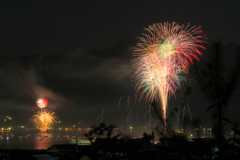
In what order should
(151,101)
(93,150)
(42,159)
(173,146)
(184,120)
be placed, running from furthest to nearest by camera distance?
1. (42,159)
2. (184,120)
3. (93,150)
4. (151,101)
5. (173,146)

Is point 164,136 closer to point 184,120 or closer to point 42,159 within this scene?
point 184,120

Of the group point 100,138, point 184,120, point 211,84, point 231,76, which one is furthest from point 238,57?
point 100,138

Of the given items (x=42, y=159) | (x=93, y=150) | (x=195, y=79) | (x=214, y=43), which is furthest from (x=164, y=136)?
(x=42, y=159)

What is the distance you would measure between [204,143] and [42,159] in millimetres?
32590

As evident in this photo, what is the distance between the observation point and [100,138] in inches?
199

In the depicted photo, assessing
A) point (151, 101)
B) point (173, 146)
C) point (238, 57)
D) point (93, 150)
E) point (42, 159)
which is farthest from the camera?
point (42, 159)

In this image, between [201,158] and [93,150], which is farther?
[93,150]

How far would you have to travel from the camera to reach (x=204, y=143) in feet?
14.0

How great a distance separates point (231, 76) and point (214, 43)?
561mm

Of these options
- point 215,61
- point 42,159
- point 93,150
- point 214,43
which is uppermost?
point 214,43

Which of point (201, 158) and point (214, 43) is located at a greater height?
point (214, 43)

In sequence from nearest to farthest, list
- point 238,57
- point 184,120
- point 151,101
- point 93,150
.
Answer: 1. point 238,57
2. point 151,101
3. point 93,150
4. point 184,120

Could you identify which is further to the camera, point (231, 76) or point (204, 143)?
point (204, 143)

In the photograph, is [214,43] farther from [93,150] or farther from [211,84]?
[93,150]
